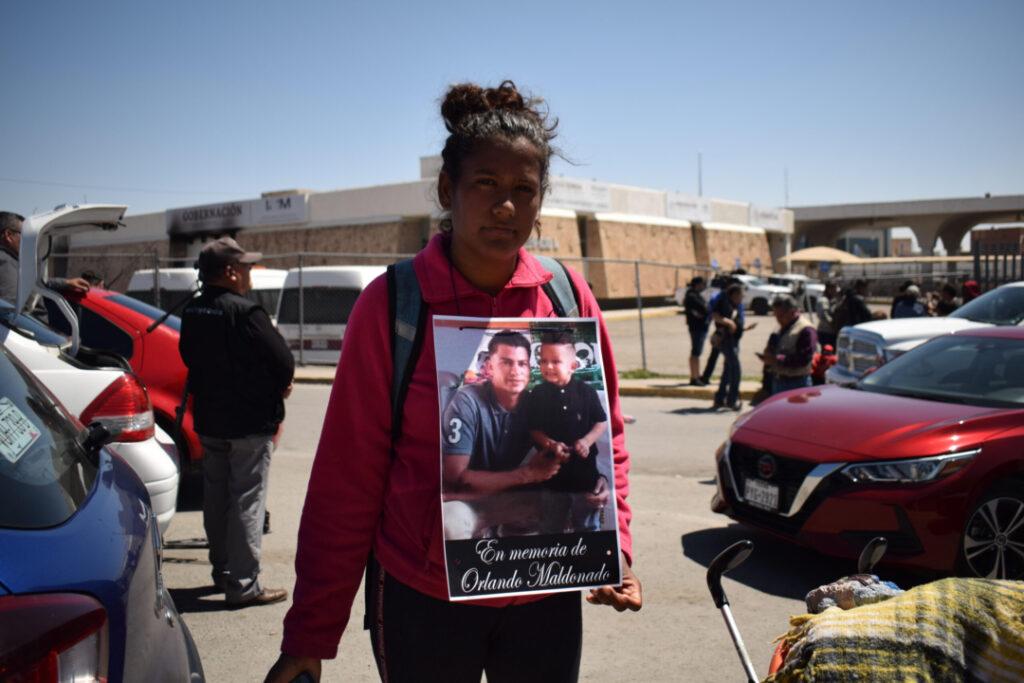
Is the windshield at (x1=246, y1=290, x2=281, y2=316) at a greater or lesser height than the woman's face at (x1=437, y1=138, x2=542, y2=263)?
lesser

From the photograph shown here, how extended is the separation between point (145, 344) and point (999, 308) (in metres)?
9.77

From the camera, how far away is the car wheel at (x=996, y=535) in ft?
16.0

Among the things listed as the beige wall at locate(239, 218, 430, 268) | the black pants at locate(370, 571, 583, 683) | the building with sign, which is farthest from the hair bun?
the beige wall at locate(239, 218, 430, 268)

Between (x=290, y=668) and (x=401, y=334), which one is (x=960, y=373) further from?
(x=290, y=668)

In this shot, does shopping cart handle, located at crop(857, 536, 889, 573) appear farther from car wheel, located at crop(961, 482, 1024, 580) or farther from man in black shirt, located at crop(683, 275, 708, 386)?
man in black shirt, located at crop(683, 275, 708, 386)

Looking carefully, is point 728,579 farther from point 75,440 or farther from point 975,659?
point 75,440

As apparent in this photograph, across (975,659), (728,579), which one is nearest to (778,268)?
(728,579)

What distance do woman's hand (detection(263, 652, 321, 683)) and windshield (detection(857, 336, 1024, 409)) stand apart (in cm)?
486

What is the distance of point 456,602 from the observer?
6.38ft

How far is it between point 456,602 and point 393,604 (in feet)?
0.50

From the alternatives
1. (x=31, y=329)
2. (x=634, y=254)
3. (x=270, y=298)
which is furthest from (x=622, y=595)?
(x=634, y=254)

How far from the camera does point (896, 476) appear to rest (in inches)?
195

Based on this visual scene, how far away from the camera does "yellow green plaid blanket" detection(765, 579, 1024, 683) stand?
198 cm

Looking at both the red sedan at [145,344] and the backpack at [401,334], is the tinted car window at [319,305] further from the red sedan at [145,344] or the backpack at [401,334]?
the backpack at [401,334]
